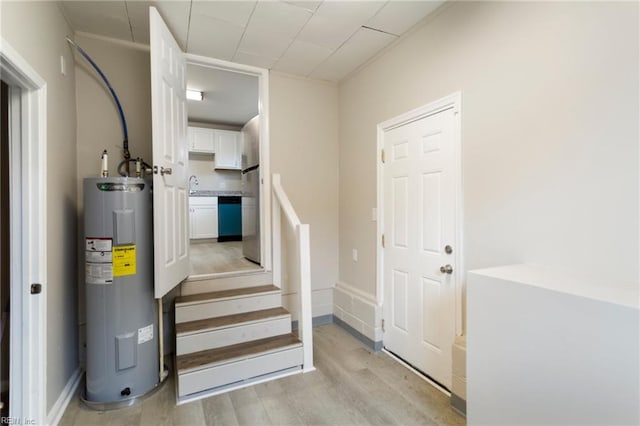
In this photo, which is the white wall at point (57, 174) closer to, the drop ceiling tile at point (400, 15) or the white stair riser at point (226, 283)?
the white stair riser at point (226, 283)

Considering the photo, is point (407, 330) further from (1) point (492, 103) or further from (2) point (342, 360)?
(1) point (492, 103)

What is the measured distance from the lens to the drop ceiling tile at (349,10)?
203 cm

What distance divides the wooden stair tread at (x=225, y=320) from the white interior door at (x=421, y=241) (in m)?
1.01

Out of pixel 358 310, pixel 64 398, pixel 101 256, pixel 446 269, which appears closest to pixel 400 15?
pixel 446 269

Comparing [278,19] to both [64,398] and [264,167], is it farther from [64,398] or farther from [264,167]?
[64,398]

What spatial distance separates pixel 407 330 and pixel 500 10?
2.26 metres

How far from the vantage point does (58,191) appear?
1.91m

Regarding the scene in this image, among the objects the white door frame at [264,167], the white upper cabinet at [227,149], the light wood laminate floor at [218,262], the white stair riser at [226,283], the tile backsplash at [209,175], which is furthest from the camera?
the tile backsplash at [209,175]

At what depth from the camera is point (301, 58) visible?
2801 millimetres

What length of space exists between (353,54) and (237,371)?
2.79 metres

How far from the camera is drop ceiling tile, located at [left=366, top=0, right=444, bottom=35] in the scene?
2.04 m

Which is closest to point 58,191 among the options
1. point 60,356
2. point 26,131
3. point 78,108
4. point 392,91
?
point 26,131

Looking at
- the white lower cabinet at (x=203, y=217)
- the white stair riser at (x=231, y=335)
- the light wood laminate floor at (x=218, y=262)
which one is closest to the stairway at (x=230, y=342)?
the white stair riser at (x=231, y=335)

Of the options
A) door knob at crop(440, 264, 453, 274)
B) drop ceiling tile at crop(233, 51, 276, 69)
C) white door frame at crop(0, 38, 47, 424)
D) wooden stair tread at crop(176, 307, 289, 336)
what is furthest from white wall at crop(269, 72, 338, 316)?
white door frame at crop(0, 38, 47, 424)
